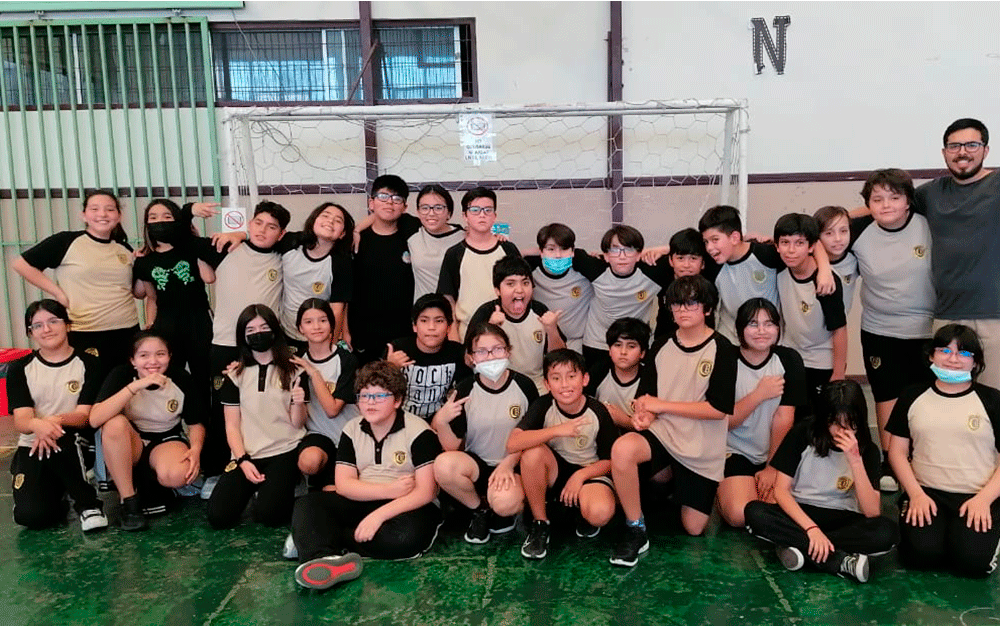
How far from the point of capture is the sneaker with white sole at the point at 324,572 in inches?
102

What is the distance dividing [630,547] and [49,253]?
3.31 m

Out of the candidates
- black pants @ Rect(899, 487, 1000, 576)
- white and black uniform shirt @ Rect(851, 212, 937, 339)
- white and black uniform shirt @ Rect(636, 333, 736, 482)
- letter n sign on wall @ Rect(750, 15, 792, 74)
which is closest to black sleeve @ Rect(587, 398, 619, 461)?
white and black uniform shirt @ Rect(636, 333, 736, 482)

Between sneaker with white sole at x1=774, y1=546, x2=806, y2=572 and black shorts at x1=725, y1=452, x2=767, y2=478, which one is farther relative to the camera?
black shorts at x1=725, y1=452, x2=767, y2=478

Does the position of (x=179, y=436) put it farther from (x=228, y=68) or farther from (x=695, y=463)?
(x=228, y=68)

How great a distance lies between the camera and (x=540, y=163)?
17.4 ft

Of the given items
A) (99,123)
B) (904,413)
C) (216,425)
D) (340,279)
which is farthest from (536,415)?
(99,123)

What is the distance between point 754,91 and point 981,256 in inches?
101

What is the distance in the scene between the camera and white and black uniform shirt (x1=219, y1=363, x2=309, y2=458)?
3309mm

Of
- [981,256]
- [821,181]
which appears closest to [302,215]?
[821,181]

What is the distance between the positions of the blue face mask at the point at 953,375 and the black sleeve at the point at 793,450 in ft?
1.77

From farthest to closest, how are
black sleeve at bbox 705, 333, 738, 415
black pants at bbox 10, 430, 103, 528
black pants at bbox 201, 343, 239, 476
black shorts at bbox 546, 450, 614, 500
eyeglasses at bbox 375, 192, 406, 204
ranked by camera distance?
eyeglasses at bbox 375, 192, 406, 204, black pants at bbox 201, 343, 239, 476, black pants at bbox 10, 430, 103, 528, black shorts at bbox 546, 450, 614, 500, black sleeve at bbox 705, 333, 738, 415

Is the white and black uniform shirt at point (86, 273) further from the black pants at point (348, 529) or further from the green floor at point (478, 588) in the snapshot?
the black pants at point (348, 529)

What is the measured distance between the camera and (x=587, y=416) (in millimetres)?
2975

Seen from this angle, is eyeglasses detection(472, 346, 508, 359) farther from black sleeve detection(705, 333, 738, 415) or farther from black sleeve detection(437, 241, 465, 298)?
black sleeve detection(705, 333, 738, 415)
